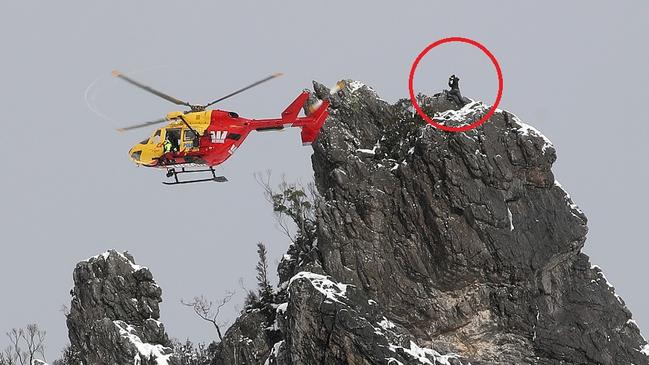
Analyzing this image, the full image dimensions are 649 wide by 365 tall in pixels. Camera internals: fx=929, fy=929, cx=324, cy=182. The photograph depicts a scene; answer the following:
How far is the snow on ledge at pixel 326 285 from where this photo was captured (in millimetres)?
51031

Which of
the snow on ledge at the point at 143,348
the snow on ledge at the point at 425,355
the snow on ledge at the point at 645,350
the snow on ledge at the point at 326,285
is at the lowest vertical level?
the snow on ledge at the point at 645,350

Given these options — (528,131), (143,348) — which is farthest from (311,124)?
(143,348)

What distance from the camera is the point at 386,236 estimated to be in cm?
5375

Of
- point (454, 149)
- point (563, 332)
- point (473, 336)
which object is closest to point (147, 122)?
point (454, 149)

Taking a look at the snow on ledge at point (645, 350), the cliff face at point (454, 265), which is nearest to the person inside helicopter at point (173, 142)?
the cliff face at point (454, 265)

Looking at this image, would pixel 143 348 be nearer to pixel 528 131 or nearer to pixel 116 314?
pixel 116 314

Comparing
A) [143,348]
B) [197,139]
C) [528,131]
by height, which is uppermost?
[197,139]

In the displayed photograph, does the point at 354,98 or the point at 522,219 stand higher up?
the point at 354,98

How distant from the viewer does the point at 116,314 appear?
59938 millimetres

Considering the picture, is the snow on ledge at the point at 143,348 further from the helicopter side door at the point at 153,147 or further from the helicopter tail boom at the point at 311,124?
the helicopter tail boom at the point at 311,124

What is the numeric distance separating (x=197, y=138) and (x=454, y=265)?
52.4 ft

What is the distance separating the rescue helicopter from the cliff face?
6353 millimetres

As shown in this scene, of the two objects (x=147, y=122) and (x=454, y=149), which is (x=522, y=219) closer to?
(x=454, y=149)

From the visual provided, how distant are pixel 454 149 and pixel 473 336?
10687mm
